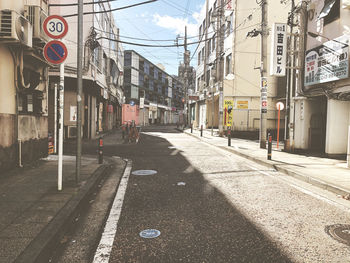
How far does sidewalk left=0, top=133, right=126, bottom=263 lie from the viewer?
304cm

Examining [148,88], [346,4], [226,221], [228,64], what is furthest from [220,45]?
[148,88]

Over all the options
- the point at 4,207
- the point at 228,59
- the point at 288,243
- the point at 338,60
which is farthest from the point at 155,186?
the point at 228,59

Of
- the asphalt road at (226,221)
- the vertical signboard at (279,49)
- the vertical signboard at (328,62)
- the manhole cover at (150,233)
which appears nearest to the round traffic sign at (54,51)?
the asphalt road at (226,221)

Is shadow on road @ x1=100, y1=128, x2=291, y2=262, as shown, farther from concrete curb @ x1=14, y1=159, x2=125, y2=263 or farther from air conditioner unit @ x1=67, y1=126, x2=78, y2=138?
air conditioner unit @ x1=67, y1=126, x2=78, y2=138

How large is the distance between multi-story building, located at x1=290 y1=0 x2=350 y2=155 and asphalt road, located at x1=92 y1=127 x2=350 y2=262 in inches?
220

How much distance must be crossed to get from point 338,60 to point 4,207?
454 inches

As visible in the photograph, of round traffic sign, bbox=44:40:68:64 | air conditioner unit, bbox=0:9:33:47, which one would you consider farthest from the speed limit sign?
air conditioner unit, bbox=0:9:33:47

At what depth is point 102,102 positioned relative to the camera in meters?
28.2

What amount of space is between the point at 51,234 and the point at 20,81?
5894mm

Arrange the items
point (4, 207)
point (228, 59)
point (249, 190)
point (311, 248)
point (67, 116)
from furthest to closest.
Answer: point (228, 59) < point (67, 116) < point (249, 190) < point (4, 207) < point (311, 248)

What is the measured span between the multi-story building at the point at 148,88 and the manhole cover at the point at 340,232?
4269 cm

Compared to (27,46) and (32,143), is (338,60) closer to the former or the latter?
(27,46)

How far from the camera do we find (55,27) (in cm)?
534

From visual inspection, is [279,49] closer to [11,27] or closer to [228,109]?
[228,109]
